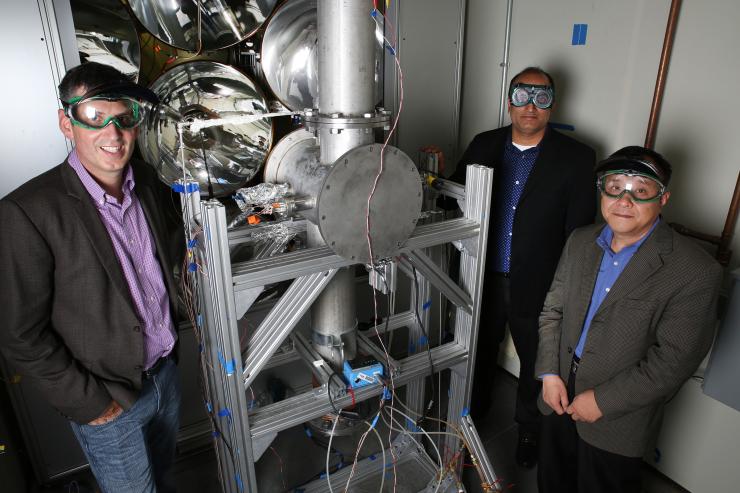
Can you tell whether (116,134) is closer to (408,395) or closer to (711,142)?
(408,395)

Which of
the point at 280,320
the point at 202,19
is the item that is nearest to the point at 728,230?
the point at 280,320

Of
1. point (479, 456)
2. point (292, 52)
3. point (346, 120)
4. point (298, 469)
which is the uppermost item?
point (292, 52)

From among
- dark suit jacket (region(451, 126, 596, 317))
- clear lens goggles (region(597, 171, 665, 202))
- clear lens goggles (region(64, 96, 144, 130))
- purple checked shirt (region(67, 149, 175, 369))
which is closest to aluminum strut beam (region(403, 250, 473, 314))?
dark suit jacket (region(451, 126, 596, 317))

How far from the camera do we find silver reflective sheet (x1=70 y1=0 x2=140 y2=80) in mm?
1620

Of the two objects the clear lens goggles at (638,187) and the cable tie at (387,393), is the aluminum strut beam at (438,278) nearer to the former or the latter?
the cable tie at (387,393)

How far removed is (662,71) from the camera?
1.81 meters

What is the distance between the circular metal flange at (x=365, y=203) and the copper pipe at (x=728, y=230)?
1.11m

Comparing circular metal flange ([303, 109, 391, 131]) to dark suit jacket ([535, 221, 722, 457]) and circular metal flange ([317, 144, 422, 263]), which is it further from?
dark suit jacket ([535, 221, 722, 457])

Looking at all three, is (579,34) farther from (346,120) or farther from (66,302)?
(66,302)

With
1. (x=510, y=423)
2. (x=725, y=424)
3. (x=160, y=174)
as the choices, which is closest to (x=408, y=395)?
(x=510, y=423)

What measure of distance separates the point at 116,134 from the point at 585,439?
1.50 metres

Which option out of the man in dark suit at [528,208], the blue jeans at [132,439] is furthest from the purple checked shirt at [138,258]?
the man in dark suit at [528,208]

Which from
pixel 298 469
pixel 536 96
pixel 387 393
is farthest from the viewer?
pixel 298 469

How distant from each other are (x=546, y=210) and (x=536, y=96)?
43cm
